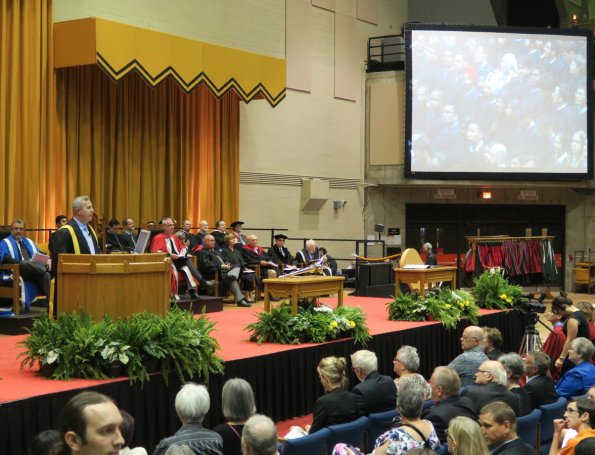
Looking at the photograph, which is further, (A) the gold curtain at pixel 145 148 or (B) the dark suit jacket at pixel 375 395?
(A) the gold curtain at pixel 145 148

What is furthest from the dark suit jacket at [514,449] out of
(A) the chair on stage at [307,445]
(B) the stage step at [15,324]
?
(B) the stage step at [15,324]

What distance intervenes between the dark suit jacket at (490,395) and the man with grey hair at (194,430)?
2.02m

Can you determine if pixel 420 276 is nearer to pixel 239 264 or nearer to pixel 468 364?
pixel 239 264

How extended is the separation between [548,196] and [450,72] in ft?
15.1

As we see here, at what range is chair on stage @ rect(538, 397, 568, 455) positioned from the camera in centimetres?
577

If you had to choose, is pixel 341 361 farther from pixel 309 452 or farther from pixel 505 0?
pixel 505 0

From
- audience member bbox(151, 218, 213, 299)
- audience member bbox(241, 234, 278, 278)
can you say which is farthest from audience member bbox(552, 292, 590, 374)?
audience member bbox(241, 234, 278, 278)

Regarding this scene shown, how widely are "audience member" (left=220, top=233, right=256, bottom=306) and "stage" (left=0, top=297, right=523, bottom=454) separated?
1.42m

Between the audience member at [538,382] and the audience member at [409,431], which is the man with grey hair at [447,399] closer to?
the audience member at [409,431]

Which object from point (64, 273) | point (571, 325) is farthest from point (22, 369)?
point (571, 325)

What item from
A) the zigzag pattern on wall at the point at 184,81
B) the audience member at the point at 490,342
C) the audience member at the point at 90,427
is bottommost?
the audience member at the point at 490,342

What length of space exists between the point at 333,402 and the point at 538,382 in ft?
6.15

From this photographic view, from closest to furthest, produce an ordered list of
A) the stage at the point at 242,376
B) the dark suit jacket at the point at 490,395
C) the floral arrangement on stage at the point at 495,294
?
the stage at the point at 242,376, the dark suit jacket at the point at 490,395, the floral arrangement on stage at the point at 495,294

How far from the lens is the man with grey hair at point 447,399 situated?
203 inches
